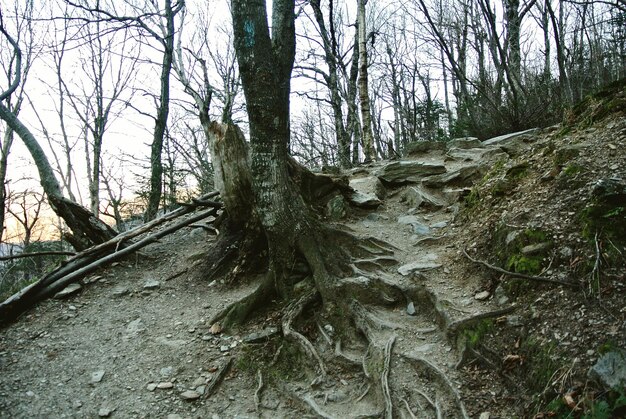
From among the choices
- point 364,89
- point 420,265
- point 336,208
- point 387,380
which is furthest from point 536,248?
point 364,89

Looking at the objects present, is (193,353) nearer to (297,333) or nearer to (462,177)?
(297,333)

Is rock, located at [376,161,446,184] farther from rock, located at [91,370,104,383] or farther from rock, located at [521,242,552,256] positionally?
rock, located at [91,370,104,383]

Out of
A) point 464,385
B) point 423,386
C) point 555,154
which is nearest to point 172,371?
point 423,386

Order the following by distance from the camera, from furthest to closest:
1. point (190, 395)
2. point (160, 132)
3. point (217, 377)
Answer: point (160, 132)
point (217, 377)
point (190, 395)

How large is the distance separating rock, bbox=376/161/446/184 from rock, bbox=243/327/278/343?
14.1 feet

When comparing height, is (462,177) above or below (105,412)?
above

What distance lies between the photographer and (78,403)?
3.25m

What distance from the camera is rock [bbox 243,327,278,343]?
383 centimetres

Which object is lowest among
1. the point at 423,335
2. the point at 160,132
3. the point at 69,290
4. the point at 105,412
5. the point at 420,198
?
the point at 105,412

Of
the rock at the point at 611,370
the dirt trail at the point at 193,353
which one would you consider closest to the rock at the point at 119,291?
the dirt trail at the point at 193,353

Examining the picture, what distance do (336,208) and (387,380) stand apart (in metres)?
3.21

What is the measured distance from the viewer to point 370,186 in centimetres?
743

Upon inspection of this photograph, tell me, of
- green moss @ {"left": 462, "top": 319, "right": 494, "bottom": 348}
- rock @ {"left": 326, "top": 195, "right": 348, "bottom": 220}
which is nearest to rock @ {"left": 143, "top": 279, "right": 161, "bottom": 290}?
rock @ {"left": 326, "top": 195, "right": 348, "bottom": 220}

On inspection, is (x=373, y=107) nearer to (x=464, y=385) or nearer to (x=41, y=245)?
(x=41, y=245)
